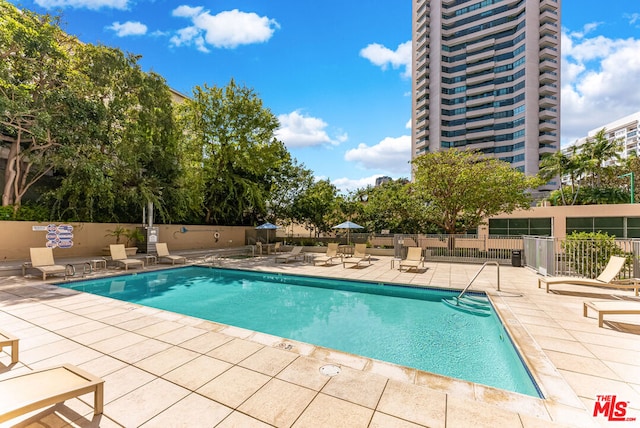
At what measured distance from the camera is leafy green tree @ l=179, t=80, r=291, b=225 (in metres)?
20.1

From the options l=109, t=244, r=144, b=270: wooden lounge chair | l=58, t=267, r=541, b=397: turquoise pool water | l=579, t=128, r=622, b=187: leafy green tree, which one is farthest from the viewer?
l=579, t=128, r=622, b=187: leafy green tree

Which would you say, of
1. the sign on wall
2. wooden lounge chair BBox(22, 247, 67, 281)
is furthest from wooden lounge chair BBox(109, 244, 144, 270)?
the sign on wall

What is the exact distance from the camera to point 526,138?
5150cm

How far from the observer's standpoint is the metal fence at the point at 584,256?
8.89 m

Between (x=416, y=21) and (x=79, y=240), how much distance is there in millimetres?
79467

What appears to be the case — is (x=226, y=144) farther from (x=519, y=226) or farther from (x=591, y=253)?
(x=519, y=226)

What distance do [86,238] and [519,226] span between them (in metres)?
31.8

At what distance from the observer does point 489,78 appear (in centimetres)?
5722

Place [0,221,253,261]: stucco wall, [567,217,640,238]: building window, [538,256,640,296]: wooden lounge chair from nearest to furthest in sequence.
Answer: [538,256,640,296]: wooden lounge chair
[0,221,253,261]: stucco wall
[567,217,640,238]: building window

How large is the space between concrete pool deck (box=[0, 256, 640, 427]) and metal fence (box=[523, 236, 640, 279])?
4.39 metres

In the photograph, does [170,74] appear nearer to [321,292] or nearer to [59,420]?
[321,292]

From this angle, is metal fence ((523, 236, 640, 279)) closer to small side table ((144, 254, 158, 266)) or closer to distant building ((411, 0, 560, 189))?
small side table ((144, 254, 158, 266))

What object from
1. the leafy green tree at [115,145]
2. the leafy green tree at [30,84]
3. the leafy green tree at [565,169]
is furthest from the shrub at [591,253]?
the leafy green tree at [565,169]

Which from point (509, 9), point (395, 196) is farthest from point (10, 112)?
point (509, 9)
